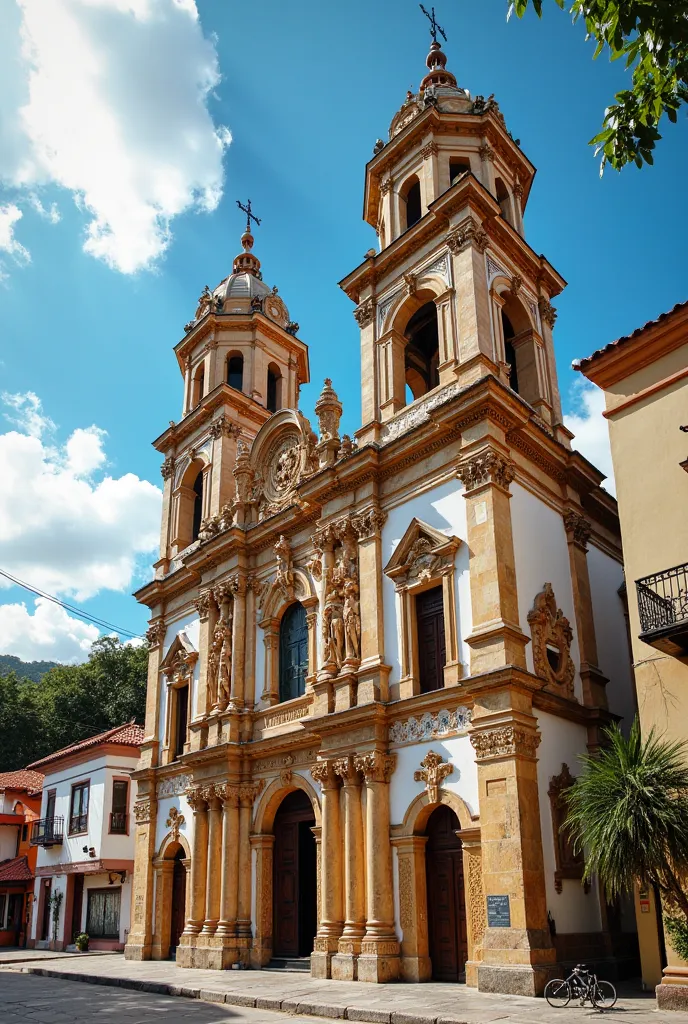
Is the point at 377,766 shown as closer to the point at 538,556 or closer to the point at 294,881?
the point at 294,881

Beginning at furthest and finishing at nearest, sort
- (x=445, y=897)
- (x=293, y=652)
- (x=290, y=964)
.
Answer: (x=293, y=652), (x=290, y=964), (x=445, y=897)

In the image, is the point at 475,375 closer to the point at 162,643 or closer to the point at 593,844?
the point at 593,844

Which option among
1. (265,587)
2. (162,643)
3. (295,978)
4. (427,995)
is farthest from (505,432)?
(162,643)

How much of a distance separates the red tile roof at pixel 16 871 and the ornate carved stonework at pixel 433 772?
26963 mm

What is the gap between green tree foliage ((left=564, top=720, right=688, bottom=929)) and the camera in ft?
41.7

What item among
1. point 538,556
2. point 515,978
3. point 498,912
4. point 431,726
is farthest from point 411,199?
point 515,978

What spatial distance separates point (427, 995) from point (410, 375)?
688 inches

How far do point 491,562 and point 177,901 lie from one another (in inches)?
611

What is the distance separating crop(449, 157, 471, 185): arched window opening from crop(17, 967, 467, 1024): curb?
807 inches

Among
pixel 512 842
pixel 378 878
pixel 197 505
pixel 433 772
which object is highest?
pixel 197 505

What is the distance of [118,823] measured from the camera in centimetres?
3356

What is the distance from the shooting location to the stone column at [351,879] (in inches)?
712

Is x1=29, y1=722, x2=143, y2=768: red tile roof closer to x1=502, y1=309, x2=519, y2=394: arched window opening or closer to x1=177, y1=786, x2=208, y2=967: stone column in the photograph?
x1=177, y1=786, x2=208, y2=967: stone column

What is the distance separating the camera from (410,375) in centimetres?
2731
